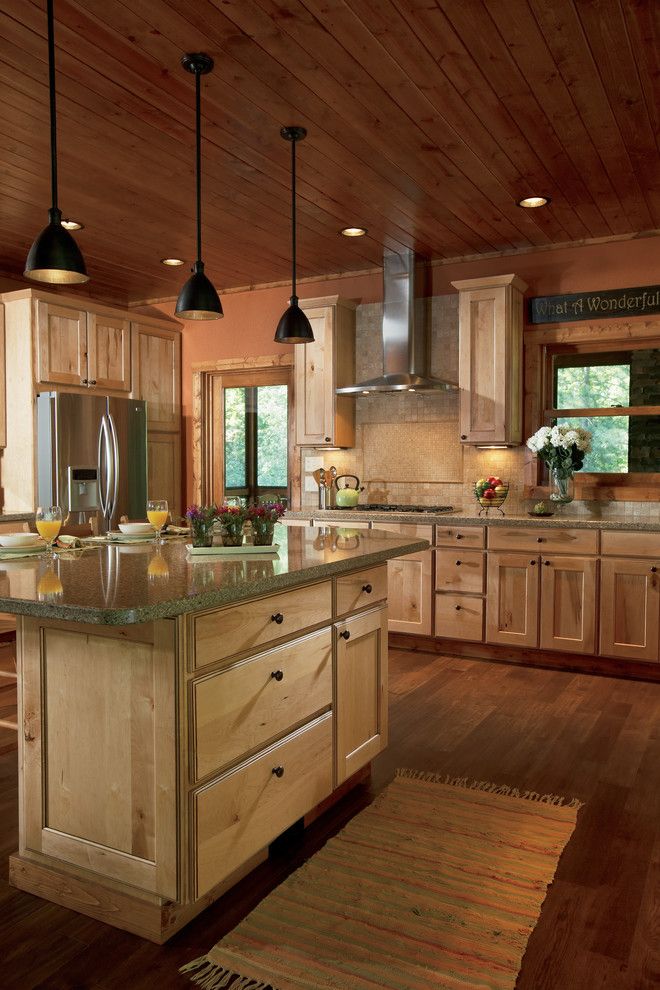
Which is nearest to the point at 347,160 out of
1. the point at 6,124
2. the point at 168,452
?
the point at 6,124

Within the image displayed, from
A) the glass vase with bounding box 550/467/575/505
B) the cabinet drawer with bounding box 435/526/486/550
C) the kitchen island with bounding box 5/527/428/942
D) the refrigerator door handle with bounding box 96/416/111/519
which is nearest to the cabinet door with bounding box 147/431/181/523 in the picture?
Answer: the refrigerator door handle with bounding box 96/416/111/519

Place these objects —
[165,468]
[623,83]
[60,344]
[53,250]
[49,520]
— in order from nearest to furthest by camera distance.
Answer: [53,250] < [49,520] < [623,83] < [60,344] < [165,468]

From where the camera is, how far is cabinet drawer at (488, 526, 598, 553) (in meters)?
4.59

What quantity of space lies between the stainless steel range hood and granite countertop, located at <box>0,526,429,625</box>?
2675 mm

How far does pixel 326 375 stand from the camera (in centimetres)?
578

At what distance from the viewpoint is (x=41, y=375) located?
560 cm

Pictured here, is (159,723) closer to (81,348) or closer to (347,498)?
(347,498)

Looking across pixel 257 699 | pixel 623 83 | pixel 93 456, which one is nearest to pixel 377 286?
pixel 93 456

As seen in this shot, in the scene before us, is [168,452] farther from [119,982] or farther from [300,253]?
[119,982]

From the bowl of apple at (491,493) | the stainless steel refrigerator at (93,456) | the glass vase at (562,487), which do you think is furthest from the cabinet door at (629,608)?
the stainless steel refrigerator at (93,456)

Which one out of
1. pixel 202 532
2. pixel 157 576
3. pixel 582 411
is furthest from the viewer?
pixel 582 411

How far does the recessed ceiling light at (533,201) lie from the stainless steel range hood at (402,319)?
1148 millimetres

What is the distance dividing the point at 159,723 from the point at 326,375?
4.14 m

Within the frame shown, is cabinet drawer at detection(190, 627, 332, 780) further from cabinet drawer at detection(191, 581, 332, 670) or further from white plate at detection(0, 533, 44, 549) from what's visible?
white plate at detection(0, 533, 44, 549)
